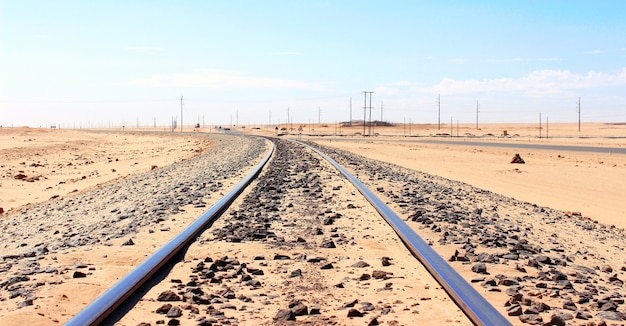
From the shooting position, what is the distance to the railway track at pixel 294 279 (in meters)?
4.82

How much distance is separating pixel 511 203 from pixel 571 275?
25.2 ft

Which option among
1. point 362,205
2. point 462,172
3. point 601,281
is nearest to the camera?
point 601,281

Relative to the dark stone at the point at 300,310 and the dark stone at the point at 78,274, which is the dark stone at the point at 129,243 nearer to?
the dark stone at the point at 78,274

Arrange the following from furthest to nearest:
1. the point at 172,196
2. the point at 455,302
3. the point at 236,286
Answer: the point at 172,196
the point at 236,286
the point at 455,302

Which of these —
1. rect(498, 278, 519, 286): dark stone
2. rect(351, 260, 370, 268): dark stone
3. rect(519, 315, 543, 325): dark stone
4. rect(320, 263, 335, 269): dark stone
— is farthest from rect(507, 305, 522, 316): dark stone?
rect(320, 263, 335, 269): dark stone

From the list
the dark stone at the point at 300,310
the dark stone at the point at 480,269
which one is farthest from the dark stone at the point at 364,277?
the dark stone at the point at 300,310

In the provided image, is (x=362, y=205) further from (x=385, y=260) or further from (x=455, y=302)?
(x=455, y=302)

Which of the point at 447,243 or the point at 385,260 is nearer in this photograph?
the point at 385,260

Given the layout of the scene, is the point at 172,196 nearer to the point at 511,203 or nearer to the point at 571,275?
the point at 511,203

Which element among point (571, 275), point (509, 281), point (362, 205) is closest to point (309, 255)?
point (509, 281)

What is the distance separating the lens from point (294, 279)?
19.8ft

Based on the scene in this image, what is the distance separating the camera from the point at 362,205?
1155 cm

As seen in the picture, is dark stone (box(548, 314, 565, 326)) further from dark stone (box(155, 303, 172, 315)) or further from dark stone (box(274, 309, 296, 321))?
dark stone (box(155, 303, 172, 315))


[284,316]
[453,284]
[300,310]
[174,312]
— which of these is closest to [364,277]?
[453,284]
